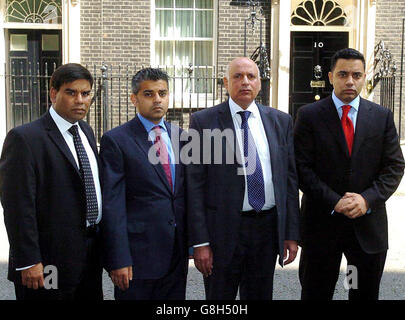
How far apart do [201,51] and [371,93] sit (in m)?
3.95

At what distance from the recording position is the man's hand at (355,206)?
3.51 meters

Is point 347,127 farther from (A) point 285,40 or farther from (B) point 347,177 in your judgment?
(A) point 285,40

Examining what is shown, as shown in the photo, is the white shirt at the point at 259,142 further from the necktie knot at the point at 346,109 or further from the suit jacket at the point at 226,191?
the necktie knot at the point at 346,109

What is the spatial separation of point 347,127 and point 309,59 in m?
9.08

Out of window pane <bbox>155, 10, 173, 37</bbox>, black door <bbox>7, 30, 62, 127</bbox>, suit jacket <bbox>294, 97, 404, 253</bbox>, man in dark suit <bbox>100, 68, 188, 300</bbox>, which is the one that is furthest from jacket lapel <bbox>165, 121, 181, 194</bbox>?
window pane <bbox>155, 10, 173, 37</bbox>

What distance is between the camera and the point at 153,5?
39.3 ft

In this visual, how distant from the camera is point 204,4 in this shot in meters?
12.1

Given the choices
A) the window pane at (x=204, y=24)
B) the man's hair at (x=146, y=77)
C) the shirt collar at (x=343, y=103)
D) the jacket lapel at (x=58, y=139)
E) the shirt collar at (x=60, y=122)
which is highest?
the window pane at (x=204, y=24)

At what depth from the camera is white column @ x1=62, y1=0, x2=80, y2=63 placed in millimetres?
11641

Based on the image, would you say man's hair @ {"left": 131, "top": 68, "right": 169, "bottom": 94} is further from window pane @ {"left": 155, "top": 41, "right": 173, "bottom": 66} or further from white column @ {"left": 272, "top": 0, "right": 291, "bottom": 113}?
window pane @ {"left": 155, "top": 41, "right": 173, "bottom": 66}

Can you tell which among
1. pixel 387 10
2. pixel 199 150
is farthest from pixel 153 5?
pixel 199 150

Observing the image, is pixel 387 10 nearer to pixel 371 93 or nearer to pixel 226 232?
pixel 371 93

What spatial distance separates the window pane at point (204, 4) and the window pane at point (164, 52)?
3.34 ft

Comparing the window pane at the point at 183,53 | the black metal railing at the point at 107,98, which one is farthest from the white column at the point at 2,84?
the window pane at the point at 183,53
